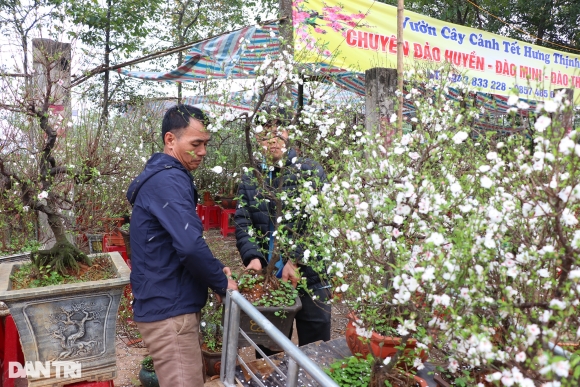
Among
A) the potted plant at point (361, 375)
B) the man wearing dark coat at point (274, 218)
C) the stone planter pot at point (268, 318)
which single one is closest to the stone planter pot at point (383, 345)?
the potted plant at point (361, 375)

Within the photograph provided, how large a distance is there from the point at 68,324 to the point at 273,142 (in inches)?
68.2

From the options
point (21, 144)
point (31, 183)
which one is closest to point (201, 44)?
point (21, 144)

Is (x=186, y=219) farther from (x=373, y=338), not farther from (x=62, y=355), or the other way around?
(x=62, y=355)

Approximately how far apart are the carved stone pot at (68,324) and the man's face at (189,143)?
99 centimetres

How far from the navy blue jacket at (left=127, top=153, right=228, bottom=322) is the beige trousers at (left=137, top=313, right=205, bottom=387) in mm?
55

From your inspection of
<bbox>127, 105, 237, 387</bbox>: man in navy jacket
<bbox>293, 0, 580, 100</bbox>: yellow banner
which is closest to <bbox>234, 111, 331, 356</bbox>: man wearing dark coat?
<bbox>127, 105, 237, 387</bbox>: man in navy jacket

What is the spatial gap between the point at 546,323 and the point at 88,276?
2.78 meters

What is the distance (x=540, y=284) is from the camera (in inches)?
53.0

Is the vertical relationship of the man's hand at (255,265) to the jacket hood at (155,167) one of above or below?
below

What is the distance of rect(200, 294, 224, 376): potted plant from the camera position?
3.43 m

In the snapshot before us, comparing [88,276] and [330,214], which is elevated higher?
[330,214]

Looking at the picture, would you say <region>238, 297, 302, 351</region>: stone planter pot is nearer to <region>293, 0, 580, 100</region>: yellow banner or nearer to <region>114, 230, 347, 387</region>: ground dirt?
<region>114, 230, 347, 387</region>: ground dirt

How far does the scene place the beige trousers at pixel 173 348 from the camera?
2.31 metres

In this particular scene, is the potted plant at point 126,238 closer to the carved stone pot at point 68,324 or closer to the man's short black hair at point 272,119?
the carved stone pot at point 68,324
